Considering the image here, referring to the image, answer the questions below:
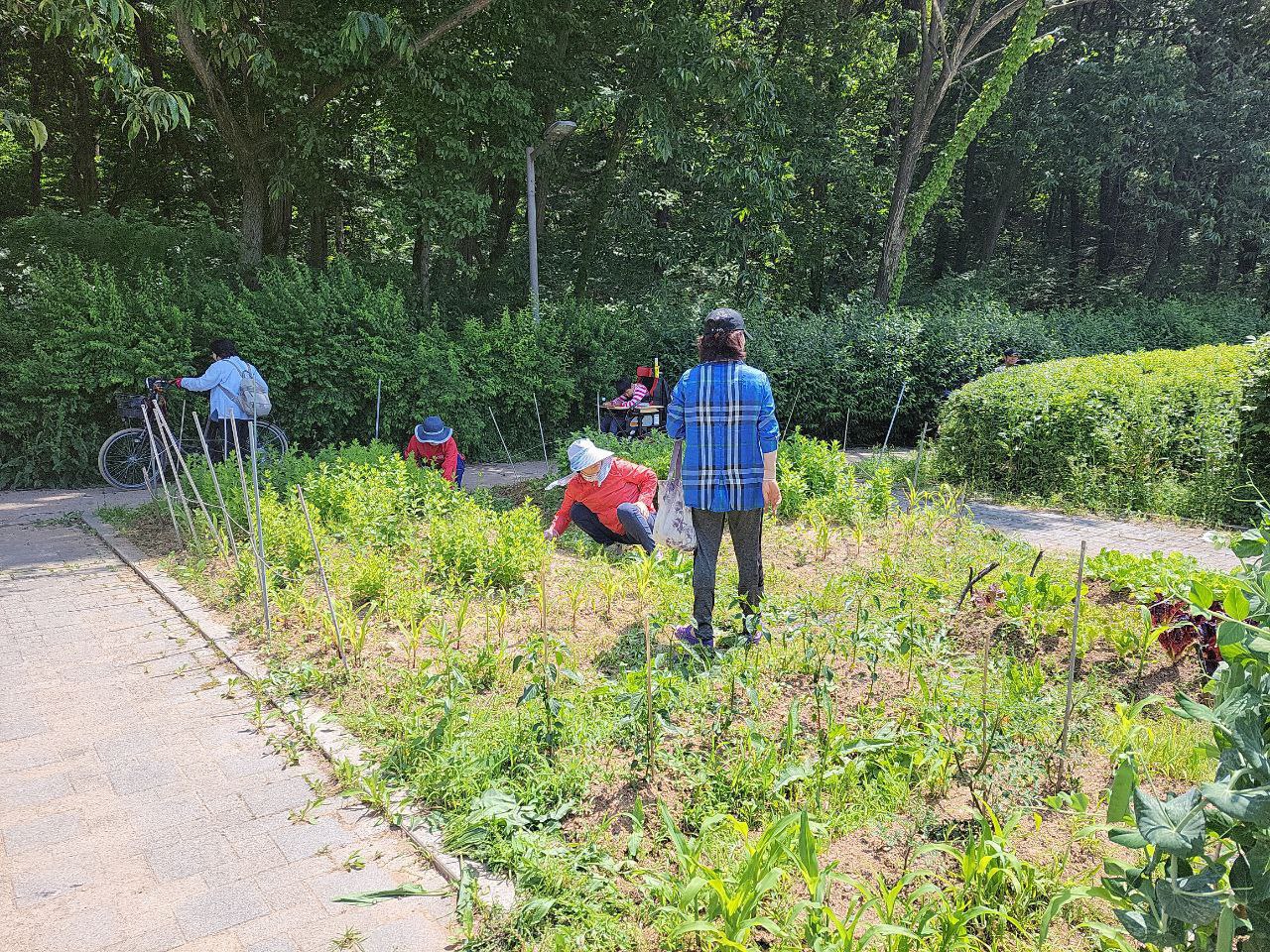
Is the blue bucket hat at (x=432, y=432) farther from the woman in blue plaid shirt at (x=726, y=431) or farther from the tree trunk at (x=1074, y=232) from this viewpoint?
the tree trunk at (x=1074, y=232)

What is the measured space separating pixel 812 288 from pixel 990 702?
64.2 feet

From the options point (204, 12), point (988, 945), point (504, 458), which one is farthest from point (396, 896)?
point (204, 12)

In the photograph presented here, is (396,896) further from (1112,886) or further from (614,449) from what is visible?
(614,449)

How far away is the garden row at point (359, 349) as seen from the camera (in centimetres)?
952

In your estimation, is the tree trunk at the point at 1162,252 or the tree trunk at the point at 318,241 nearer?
the tree trunk at the point at 318,241

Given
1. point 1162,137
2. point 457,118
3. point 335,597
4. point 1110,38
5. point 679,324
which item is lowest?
point 335,597

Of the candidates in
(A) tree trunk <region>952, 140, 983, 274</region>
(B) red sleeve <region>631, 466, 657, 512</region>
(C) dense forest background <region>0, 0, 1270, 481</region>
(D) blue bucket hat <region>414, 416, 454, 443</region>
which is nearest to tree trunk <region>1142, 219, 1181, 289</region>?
(C) dense forest background <region>0, 0, 1270, 481</region>

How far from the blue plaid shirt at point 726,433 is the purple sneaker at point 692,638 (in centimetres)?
69

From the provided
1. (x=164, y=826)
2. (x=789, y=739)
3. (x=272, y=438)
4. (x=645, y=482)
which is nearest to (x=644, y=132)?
(x=272, y=438)

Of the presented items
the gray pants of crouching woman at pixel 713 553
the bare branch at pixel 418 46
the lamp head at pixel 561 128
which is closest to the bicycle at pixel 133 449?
the bare branch at pixel 418 46

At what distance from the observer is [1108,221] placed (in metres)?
29.0

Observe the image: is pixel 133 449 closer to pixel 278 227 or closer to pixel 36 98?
pixel 278 227

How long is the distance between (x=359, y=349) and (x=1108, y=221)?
2842cm

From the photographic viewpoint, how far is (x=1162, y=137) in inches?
902
